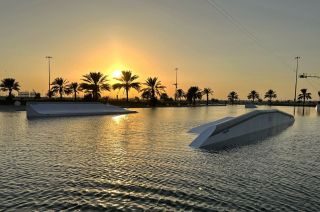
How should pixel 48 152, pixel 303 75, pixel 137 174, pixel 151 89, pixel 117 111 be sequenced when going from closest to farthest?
1. pixel 137 174
2. pixel 48 152
3. pixel 117 111
4. pixel 151 89
5. pixel 303 75

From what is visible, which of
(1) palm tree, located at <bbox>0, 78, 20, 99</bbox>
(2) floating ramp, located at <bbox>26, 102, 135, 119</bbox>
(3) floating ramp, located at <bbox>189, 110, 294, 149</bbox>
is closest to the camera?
(3) floating ramp, located at <bbox>189, 110, 294, 149</bbox>

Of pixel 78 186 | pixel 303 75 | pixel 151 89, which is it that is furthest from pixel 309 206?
pixel 303 75

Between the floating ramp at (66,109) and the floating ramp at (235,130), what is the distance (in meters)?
24.3

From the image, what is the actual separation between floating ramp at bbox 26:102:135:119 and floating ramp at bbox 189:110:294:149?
79.7 ft

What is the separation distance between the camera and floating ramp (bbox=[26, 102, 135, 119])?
4030cm

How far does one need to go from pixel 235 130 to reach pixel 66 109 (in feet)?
104

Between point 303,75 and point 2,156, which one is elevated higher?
point 303,75

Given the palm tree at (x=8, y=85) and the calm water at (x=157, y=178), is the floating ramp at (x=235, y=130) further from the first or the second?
the palm tree at (x=8, y=85)

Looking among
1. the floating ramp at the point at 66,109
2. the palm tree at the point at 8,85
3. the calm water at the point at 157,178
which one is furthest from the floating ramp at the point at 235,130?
the palm tree at the point at 8,85

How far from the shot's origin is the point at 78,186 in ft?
29.0

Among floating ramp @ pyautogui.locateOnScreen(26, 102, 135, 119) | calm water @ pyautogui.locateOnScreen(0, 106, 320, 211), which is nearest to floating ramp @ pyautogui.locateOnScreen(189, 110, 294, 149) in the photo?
calm water @ pyautogui.locateOnScreen(0, 106, 320, 211)

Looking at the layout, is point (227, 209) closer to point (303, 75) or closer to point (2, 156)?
point (2, 156)

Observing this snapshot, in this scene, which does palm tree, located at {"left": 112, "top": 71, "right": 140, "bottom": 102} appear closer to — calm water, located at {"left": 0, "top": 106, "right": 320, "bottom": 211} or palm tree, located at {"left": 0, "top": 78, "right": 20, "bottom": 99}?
palm tree, located at {"left": 0, "top": 78, "right": 20, "bottom": 99}

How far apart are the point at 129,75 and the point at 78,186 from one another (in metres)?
80.3
